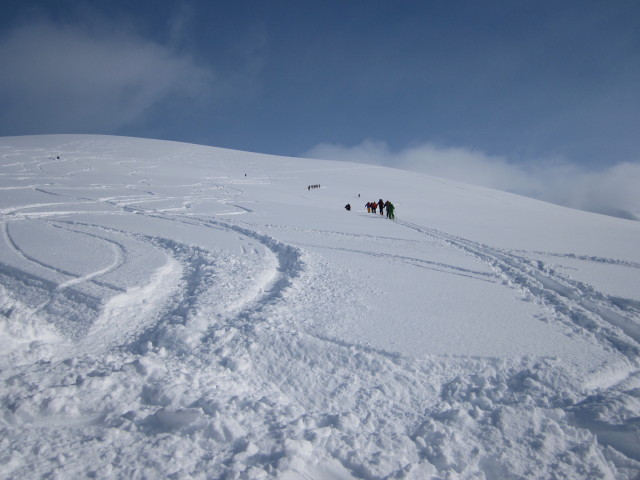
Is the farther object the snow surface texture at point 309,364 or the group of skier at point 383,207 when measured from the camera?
the group of skier at point 383,207

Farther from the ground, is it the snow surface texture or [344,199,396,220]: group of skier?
[344,199,396,220]: group of skier

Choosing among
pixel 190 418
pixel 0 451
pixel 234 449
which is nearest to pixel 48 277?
pixel 0 451

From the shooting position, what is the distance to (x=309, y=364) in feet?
14.7

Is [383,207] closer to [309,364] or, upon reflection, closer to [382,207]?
[382,207]

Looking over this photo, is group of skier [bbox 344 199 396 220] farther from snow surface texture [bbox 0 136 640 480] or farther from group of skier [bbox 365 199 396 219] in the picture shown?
snow surface texture [bbox 0 136 640 480]

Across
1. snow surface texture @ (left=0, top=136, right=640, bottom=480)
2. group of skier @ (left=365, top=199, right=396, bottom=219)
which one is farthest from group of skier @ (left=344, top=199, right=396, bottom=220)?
snow surface texture @ (left=0, top=136, right=640, bottom=480)

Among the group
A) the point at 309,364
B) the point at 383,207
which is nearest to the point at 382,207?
the point at 383,207

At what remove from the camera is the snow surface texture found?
3264 millimetres

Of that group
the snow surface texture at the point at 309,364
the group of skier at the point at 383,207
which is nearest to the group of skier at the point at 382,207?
the group of skier at the point at 383,207

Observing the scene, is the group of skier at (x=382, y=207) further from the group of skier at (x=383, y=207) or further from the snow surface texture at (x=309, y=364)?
the snow surface texture at (x=309, y=364)

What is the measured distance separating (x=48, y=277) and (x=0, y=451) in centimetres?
427

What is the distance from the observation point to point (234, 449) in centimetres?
325

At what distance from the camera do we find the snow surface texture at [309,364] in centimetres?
326

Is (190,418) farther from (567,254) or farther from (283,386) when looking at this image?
(567,254)
